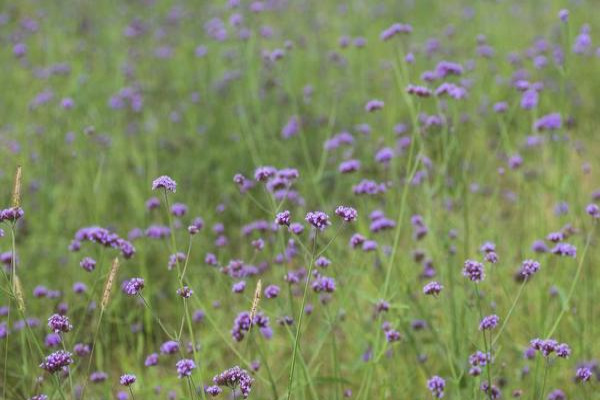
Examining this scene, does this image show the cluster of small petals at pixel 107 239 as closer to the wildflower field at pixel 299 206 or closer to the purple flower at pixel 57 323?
the wildflower field at pixel 299 206

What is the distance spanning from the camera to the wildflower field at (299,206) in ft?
8.89

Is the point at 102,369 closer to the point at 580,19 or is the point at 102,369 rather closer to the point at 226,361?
the point at 226,361

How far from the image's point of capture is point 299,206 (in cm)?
400

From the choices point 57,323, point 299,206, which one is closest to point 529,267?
point 57,323

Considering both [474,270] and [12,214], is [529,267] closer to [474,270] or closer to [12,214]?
[474,270]

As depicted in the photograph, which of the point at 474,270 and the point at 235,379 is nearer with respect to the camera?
the point at 235,379

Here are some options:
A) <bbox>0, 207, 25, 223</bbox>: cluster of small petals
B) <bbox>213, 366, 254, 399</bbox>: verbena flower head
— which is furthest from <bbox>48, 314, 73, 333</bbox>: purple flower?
<bbox>213, 366, 254, 399</bbox>: verbena flower head

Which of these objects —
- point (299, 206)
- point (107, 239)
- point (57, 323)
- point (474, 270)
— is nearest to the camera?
point (57, 323)

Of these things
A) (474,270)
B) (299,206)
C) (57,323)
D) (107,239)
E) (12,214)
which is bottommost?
(299,206)

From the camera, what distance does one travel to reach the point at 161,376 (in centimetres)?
352

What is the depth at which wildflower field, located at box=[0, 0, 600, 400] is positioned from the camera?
8.89 feet

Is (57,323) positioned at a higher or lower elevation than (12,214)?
lower

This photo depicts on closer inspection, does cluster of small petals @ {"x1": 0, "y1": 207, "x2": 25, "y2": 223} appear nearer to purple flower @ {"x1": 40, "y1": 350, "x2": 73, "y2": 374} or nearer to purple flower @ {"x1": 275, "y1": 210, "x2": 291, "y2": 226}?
purple flower @ {"x1": 40, "y1": 350, "x2": 73, "y2": 374}

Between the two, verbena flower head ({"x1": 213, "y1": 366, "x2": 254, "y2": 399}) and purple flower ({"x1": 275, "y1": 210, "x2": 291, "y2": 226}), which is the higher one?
purple flower ({"x1": 275, "y1": 210, "x2": 291, "y2": 226})
